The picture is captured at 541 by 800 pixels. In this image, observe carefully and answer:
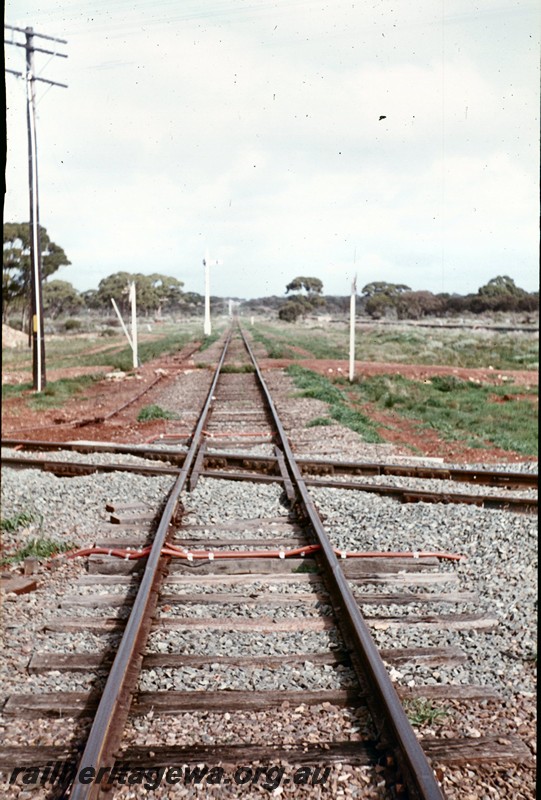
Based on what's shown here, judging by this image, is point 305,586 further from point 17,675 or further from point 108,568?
point 17,675

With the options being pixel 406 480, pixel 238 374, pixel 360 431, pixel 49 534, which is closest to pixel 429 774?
pixel 49 534

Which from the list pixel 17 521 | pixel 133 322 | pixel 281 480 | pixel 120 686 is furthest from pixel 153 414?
pixel 133 322

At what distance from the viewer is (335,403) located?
1700 centimetres

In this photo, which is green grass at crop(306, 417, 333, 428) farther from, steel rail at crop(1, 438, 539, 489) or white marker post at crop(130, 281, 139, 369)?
white marker post at crop(130, 281, 139, 369)

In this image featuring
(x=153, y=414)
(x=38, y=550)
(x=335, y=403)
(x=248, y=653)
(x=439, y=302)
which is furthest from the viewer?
(x=439, y=302)

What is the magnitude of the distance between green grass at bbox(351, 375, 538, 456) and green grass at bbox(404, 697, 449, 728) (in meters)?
9.58

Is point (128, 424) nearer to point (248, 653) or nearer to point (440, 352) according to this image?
point (248, 653)

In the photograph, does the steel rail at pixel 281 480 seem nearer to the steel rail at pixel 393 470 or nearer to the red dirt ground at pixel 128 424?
the steel rail at pixel 393 470

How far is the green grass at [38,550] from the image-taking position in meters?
6.35

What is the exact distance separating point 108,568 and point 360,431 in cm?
804

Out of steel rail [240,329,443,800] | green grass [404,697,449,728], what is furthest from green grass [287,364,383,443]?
green grass [404,697,449,728]

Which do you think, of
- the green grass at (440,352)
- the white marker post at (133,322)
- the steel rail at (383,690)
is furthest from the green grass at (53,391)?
the steel rail at (383,690)

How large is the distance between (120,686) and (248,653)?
Result: 90 centimetres

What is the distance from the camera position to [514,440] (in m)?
13.7
